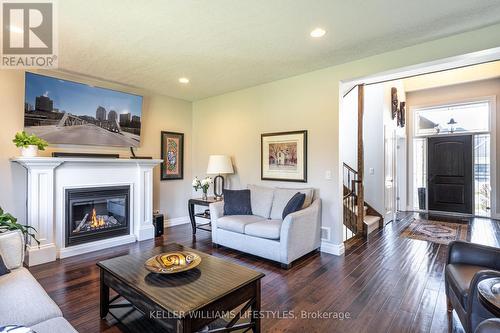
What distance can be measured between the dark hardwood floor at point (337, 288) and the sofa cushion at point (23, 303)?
1.99ft

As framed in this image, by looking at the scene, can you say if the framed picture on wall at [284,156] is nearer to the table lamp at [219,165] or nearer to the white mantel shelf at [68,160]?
the table lamp at [219,165]

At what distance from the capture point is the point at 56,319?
1412 mm

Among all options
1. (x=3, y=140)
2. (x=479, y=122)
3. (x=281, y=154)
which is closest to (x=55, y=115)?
(x=3, y=140)

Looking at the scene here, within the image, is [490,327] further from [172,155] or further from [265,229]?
[172,155]

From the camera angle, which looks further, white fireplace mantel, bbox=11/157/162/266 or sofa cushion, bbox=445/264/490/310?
white fireplace mantel, bbox=11/157/162/266

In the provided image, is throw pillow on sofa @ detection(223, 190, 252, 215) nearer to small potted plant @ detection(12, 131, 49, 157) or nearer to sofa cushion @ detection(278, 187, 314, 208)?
sofa cushion @ detection(278, 187, 314, 208)

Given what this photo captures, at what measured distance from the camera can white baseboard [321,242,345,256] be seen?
3.70 metres

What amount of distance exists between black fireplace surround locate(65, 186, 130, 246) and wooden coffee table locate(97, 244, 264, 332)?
6.59 ft

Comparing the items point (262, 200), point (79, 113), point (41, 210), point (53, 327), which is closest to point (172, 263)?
point (53, 327)

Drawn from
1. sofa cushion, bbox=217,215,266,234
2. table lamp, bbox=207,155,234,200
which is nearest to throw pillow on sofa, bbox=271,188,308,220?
sofa cushion, bbox=217,215,266,234

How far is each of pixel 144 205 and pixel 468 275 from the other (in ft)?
14.1

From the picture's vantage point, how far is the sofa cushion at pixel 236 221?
3.63 meters

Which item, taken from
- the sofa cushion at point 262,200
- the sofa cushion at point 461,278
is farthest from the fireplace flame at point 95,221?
the sofa cushion at point 461,278

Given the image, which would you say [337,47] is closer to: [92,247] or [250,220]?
[250,220]
